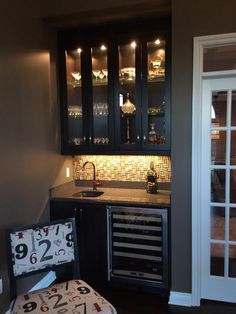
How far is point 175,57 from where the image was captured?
2.68 metres

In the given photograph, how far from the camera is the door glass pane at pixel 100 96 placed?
10.8 feet

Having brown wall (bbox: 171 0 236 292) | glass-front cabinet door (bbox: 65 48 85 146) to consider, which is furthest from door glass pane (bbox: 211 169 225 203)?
glass-front cabinet door (bbox: 65 48 85 146)

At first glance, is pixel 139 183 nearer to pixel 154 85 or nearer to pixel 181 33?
pixel 154 85

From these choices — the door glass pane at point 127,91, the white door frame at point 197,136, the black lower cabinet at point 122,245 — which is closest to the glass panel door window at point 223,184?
the white door frame at point 197,136

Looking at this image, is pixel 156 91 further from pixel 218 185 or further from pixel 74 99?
pixel 218 185

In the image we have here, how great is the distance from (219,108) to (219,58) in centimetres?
44

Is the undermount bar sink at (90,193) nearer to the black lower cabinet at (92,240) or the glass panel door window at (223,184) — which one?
the black lower cabinet at (92,240)

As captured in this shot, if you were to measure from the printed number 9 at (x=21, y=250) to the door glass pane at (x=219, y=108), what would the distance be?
6.36ft

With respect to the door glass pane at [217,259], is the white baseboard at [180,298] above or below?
below

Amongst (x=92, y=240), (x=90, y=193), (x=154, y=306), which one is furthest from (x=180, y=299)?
(x=90, y=193)

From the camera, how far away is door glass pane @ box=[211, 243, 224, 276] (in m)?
2.82

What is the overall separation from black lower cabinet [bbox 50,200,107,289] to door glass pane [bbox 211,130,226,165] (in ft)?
3.99

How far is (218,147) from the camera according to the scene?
9.06 feet

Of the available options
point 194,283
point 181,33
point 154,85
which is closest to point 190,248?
point 194,283
